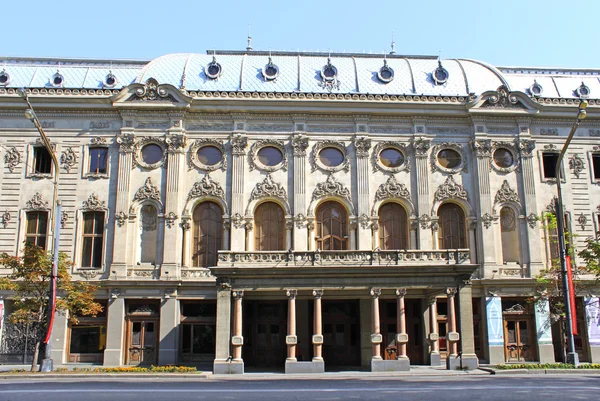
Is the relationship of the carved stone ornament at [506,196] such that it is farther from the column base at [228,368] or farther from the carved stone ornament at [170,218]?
the carved stone ornament at [170,218]

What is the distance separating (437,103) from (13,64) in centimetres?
2972

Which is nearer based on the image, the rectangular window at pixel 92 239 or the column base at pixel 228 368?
the column base at pixel 228 368

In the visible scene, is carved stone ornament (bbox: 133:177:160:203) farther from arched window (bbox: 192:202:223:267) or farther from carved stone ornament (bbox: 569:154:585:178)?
carved stone ornament (bbox: 569:154:585:178)

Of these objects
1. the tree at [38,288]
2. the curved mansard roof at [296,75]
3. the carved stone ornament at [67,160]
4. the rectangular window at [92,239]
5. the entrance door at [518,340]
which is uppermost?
the curved mansard roof at [296,75]

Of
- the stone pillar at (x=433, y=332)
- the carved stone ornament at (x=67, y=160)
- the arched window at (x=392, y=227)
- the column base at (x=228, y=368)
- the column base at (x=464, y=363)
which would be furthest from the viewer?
the arched window at (x=392, y=227)

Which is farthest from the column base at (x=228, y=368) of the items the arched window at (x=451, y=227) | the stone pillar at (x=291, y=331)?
the arched window at (x=451, y=227)

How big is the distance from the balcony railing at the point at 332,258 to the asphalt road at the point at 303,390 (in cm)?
840

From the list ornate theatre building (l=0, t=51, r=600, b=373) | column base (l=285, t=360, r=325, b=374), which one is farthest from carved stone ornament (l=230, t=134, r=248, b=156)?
column base (l=285, t=360, r=325, b=374)

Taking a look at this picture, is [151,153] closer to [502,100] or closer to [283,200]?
[283,200]

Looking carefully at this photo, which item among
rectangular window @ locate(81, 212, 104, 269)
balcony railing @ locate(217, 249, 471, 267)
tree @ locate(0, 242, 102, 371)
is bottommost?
tree @ locate(0, 242, 102, 371)

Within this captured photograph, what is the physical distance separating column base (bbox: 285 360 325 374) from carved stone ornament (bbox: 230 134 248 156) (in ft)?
46.5

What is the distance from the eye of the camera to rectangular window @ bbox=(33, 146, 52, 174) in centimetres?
3850

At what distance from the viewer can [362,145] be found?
39281 millimetres

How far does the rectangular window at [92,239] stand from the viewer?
123 feet
